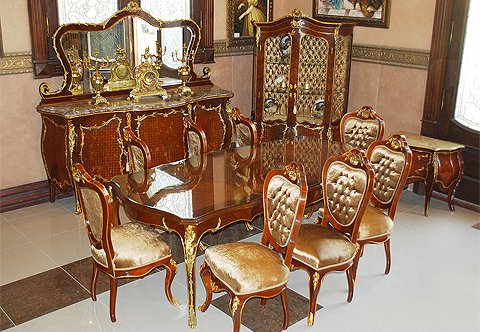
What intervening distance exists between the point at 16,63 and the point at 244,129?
2247mm

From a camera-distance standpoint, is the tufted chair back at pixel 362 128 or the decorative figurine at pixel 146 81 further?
the decorative figurine at pixel 146 81

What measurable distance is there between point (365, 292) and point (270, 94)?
10.2 feet

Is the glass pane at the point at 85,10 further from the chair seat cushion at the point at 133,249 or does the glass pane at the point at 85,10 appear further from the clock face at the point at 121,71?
the chair seat cushion at the point at 133,249

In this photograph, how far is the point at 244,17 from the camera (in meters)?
6.72

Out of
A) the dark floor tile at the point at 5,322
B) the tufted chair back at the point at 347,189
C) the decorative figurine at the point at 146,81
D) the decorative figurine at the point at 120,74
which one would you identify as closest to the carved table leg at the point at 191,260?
the tufted chair back at the point at 347,189

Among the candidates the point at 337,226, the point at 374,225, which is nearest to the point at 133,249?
the point at 337,226

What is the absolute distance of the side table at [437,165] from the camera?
5.24 metres

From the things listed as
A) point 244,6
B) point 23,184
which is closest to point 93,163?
point 23,184

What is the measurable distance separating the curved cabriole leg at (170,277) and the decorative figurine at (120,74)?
2603 mm

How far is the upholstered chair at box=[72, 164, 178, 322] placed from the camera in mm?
3148

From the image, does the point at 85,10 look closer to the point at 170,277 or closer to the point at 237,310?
the point at 170,277

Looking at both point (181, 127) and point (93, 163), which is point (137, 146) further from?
point (181, 127)

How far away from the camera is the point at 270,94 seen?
6355 mm

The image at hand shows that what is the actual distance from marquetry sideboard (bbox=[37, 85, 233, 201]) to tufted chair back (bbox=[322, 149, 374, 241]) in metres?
2.38
